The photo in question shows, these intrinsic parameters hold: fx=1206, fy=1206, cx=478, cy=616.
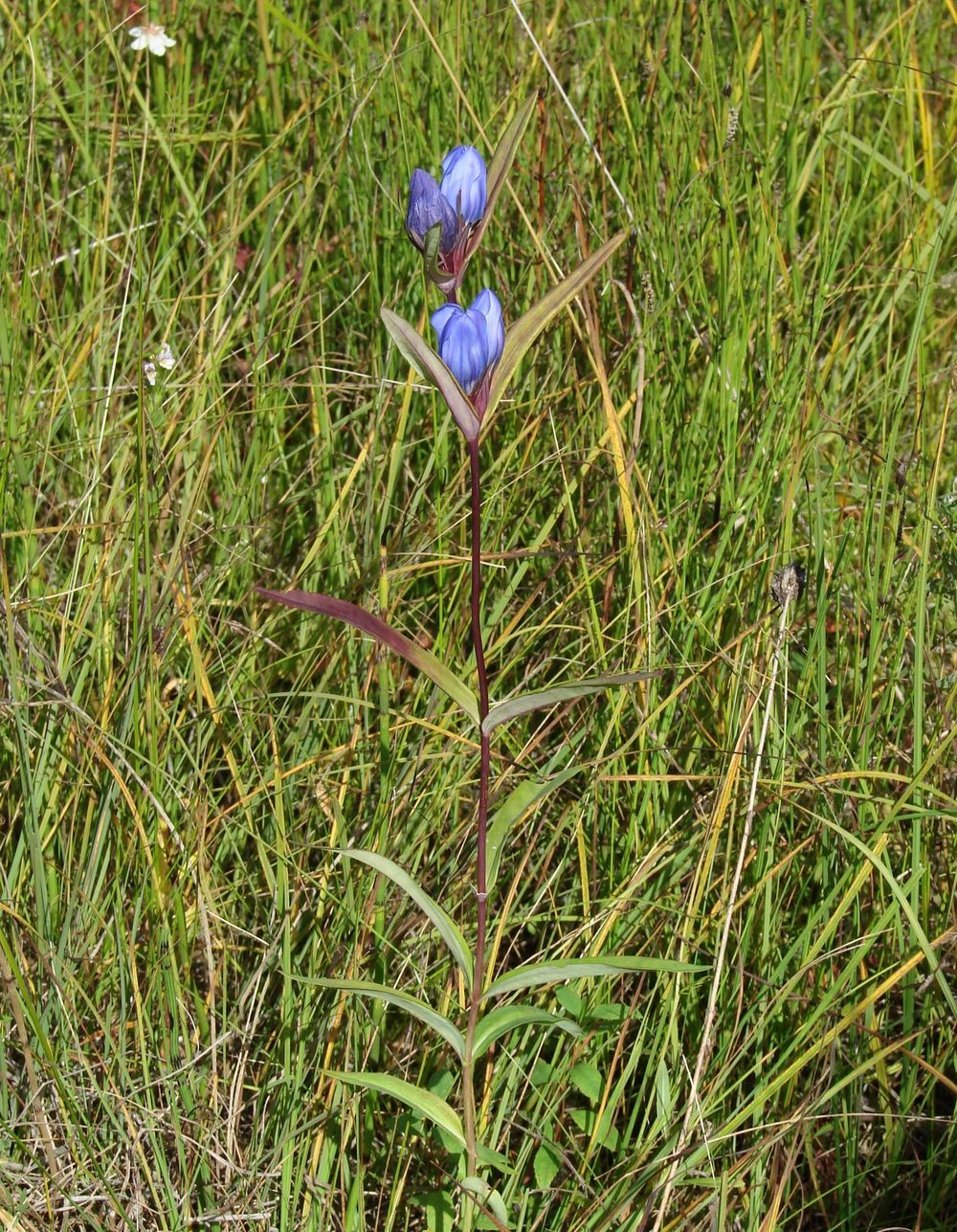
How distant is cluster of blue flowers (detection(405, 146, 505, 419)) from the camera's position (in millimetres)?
934

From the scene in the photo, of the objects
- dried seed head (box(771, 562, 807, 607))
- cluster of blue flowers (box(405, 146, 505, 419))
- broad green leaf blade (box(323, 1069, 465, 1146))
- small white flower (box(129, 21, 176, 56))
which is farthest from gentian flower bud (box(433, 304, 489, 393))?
small white flower (box(129, 21, 176, 56))

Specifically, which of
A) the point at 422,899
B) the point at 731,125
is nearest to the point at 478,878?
the point at 422,899

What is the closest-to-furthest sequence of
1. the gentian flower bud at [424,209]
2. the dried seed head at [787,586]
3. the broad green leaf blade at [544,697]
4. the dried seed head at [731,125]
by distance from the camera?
1. the gentian flower bud at [424,209]
2. the broad green leaf blade at [544,697]
3. the dried seed head at [787,586]
4. the dried seed head at [731,125]

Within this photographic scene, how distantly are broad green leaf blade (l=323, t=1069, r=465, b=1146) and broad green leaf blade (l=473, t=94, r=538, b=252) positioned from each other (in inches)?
30.5

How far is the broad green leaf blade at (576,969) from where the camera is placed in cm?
111

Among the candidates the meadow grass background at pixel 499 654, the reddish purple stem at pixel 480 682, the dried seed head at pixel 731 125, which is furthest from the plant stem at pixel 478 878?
the dried seed head at pixel 731 125

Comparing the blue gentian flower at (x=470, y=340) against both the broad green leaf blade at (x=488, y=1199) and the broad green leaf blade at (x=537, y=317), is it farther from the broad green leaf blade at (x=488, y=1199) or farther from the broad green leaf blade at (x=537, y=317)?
the broad green leaf blade at (x=488, y=1199)

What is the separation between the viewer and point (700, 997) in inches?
55.6

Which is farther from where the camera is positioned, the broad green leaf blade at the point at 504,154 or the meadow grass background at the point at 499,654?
the meadow grass background at the point at 499,654

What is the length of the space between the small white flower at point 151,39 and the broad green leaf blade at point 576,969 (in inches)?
66.1

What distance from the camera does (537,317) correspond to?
1.00 m

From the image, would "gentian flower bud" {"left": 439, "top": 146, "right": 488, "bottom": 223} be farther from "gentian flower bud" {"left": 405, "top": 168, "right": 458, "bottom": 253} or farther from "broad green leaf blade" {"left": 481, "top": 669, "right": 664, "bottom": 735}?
"broad green leaf blade" {"left": 481, "top": 669, "right": 664, "bottom": 735}

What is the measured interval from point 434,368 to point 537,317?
12cm

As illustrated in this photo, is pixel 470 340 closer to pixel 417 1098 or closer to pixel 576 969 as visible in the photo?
pixel 576 969
